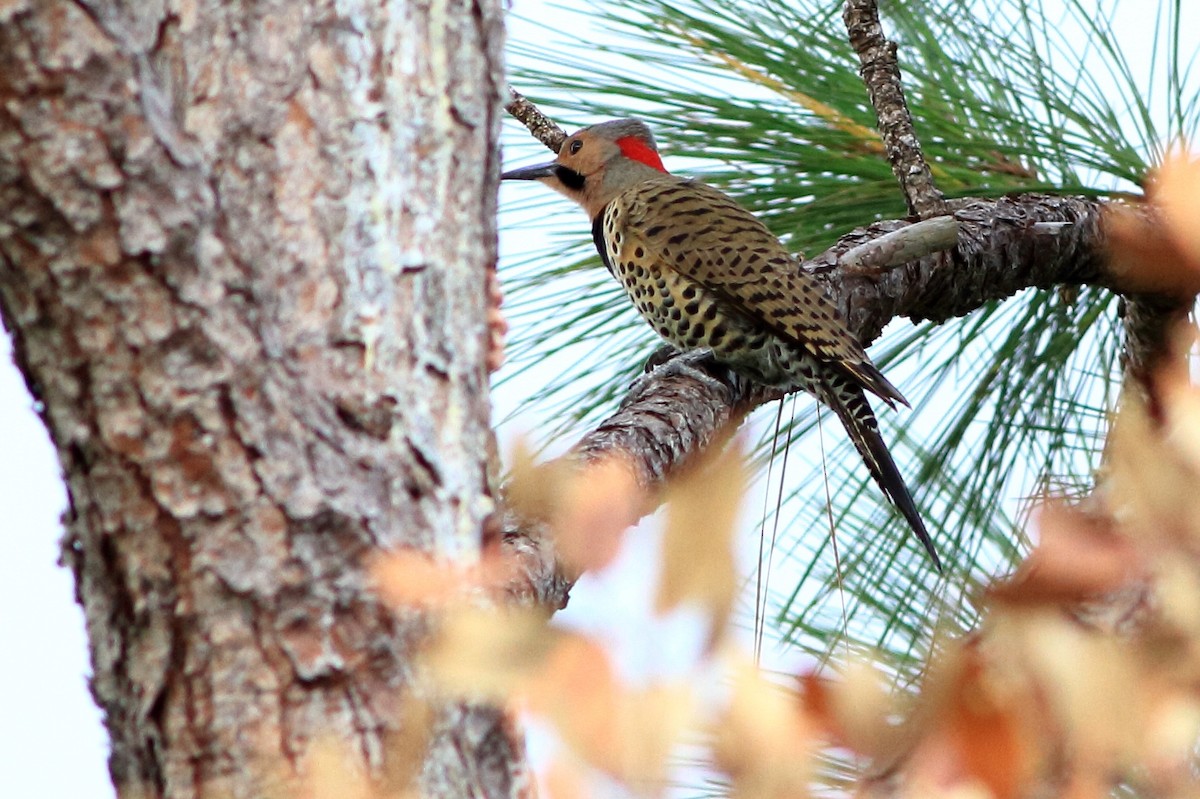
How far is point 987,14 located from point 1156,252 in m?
2.28

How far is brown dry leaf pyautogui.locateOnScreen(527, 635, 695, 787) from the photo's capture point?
1.89ft

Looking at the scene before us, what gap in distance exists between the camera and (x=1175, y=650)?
580 millimetres

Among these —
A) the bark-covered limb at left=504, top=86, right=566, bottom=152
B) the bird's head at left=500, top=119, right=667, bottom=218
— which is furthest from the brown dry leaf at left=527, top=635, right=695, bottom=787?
the bird's head at left=500, top=119, right=667, bottom=218

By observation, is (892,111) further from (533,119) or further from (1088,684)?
(1088,684)

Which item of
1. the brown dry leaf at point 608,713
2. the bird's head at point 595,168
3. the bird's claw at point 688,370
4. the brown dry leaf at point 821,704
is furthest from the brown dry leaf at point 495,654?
the bird's head at point 595,168

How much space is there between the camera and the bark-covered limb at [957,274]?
2260 mm

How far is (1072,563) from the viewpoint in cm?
57

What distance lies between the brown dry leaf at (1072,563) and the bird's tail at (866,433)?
1793 mm

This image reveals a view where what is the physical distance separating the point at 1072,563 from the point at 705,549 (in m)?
0.15

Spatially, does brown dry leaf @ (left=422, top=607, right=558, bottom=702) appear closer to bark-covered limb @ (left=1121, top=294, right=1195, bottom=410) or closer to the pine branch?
the pine branch

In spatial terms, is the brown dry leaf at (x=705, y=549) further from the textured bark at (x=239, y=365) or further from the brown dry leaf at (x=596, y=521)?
the textured bark at (x=239, y=365)

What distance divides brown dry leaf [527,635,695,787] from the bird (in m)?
1.73

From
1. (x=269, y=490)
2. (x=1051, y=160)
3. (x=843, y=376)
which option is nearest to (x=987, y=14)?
(x=1051, y=160)

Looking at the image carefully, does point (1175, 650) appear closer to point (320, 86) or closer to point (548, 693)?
point (548, 693)
